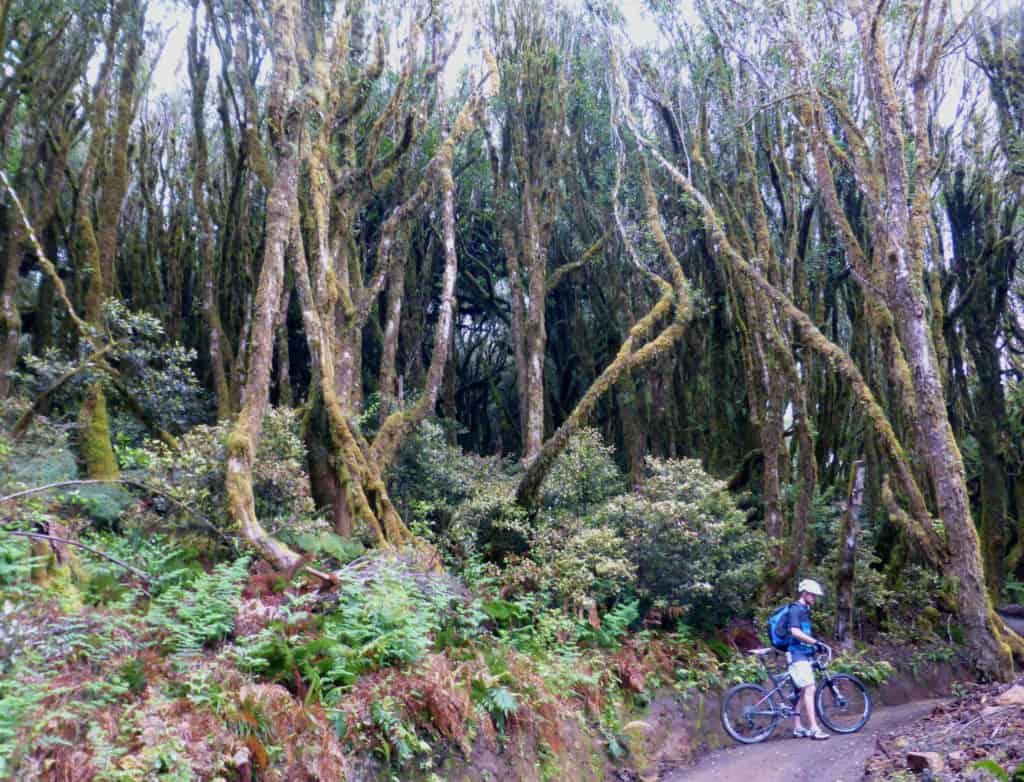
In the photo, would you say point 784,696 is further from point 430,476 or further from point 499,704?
point 430,476

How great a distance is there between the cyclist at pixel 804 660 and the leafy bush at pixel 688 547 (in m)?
1.54

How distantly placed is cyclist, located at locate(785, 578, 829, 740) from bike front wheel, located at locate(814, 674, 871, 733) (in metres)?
0.34

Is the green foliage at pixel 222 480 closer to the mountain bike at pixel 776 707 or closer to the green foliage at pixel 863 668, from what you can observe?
the mountain bike at pixel 776 707

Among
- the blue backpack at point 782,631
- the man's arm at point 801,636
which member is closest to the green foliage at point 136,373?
the blue backpack at point 782,631

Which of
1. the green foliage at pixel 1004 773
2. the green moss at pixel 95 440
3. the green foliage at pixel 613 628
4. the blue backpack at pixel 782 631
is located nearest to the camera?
the green foliage at pixel 1004 773

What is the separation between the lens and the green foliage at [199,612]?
239 inches

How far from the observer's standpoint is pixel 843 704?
33.2 feet

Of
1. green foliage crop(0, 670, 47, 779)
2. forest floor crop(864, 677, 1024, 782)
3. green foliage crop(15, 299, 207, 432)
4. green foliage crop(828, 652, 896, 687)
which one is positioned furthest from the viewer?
green foliage crop(15, 299, 207, 432)

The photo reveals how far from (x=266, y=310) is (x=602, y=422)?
550 inches

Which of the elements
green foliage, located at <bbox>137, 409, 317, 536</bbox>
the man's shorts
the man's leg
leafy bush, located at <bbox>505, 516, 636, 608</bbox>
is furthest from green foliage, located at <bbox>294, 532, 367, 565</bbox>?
the man's leg

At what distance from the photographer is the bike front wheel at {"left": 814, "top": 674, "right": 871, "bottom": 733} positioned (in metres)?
9.70

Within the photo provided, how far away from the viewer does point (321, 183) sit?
13.1m

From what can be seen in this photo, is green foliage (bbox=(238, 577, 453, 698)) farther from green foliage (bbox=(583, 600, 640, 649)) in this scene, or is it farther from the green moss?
the green moss

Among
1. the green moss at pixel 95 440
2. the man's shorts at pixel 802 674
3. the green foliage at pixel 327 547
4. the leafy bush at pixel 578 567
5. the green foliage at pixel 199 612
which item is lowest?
the man's shorts at pixel 802 674
